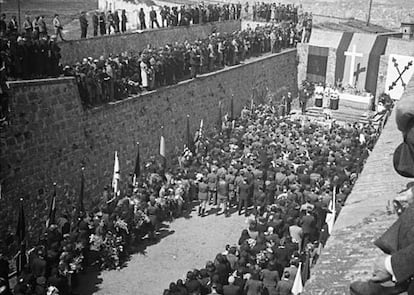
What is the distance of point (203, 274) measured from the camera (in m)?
10.1

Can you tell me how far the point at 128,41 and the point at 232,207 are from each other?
8.81 metres

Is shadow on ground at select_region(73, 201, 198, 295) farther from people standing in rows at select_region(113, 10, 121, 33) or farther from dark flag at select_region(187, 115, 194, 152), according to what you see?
people standing in rows at select_region(113, 10, 121, 33)

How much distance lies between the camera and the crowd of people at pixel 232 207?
1020 centimetres

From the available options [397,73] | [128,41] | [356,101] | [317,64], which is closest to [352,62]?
[317,64]

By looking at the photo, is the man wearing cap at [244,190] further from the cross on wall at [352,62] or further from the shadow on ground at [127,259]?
the cross on wall at [352,62]

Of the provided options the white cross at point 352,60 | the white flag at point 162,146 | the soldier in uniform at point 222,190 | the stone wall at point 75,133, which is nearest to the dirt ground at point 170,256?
the soldier in uniform at point 222,190

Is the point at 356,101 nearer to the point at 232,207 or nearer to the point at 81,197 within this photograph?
the point at 232,207

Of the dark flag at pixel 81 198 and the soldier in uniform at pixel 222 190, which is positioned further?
the soldier in uniform at pixel 222 190

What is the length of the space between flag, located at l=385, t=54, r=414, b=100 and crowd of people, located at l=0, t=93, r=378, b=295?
7.31m

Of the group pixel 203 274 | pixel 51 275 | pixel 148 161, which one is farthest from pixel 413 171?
pixel 148 161

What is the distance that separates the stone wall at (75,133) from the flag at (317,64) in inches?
355

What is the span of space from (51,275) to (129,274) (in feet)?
8.10

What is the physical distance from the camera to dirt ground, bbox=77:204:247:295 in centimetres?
Result: 1218

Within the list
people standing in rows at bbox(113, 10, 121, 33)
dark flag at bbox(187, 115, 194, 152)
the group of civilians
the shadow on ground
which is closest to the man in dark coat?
the group of civilians
